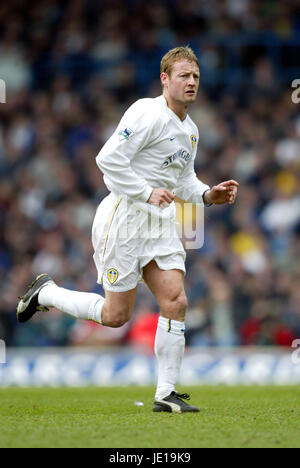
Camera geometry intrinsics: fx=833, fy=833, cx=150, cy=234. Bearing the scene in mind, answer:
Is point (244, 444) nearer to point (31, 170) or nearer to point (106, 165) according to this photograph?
point (106, 165)

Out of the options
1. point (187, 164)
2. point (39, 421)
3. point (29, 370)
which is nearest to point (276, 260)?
point (29, 370)

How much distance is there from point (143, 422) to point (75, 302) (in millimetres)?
1456

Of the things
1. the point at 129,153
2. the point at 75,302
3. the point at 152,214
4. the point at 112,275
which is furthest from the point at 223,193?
the point at 75,302

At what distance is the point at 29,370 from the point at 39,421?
22.4 ft

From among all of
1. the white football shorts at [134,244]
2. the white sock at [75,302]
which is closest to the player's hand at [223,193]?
the white football shorts at [134,244]

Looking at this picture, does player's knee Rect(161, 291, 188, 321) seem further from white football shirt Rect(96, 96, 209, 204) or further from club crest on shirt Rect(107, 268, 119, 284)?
white football shirt Rect(96, 96, 209, 204)

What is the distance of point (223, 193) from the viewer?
22.7ft

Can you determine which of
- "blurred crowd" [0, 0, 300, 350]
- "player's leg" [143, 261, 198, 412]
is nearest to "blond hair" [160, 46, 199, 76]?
"player's leg" [143, 261, 198, 412]

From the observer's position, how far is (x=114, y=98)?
17.7 m

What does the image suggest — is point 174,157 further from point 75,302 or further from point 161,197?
point 75,302

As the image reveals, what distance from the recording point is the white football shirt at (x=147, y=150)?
6.36m

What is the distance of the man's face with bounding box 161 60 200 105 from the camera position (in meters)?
6.52

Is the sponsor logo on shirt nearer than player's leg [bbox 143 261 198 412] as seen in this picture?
No

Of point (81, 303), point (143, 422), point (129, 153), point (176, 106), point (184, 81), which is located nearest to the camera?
point (143, 422)
